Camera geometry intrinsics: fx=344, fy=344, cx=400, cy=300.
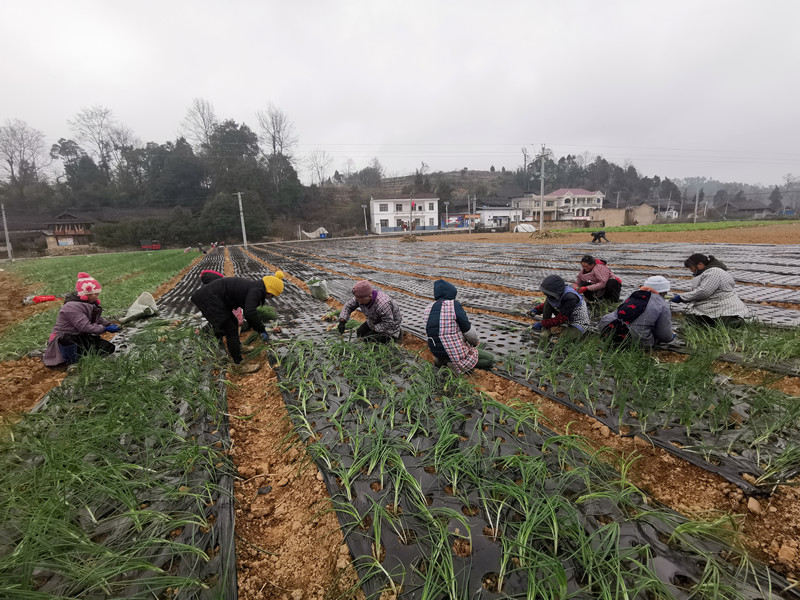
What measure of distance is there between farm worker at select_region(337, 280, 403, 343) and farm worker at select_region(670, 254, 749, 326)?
12.4 ft

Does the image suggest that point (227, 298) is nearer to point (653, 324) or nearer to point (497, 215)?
point (653, 324)

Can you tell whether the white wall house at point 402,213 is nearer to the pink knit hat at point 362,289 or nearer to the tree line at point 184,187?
the tree line at point 184,187

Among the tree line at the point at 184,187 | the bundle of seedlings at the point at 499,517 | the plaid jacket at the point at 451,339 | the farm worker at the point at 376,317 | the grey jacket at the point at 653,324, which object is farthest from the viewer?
the tree line at the point at 184,187

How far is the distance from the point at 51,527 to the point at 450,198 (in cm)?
6737

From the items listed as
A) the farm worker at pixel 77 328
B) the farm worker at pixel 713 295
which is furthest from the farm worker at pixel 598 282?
the farm worker at pixel 77 328

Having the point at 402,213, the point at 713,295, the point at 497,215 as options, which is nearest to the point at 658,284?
the point at 713,295

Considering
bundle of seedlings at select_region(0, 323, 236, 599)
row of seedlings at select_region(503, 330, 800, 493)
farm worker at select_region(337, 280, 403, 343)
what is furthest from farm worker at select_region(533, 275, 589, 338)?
bundle of seedlings at select_region(0, 323, 236, 599)

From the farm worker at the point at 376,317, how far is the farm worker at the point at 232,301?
0.96m

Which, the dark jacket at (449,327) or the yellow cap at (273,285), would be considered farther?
the yellow cap at (273,285)

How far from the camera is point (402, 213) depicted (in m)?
55.5

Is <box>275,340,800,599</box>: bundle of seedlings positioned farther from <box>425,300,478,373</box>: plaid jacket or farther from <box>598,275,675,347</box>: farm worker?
<box>598,275,675,347</box>: farm worker

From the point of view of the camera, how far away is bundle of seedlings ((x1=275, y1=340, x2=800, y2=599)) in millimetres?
1647

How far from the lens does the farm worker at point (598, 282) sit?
572 centimetres

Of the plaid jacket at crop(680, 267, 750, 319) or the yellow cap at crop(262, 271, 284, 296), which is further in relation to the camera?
the yellow cap at crop(262, 271, 284, 296)
